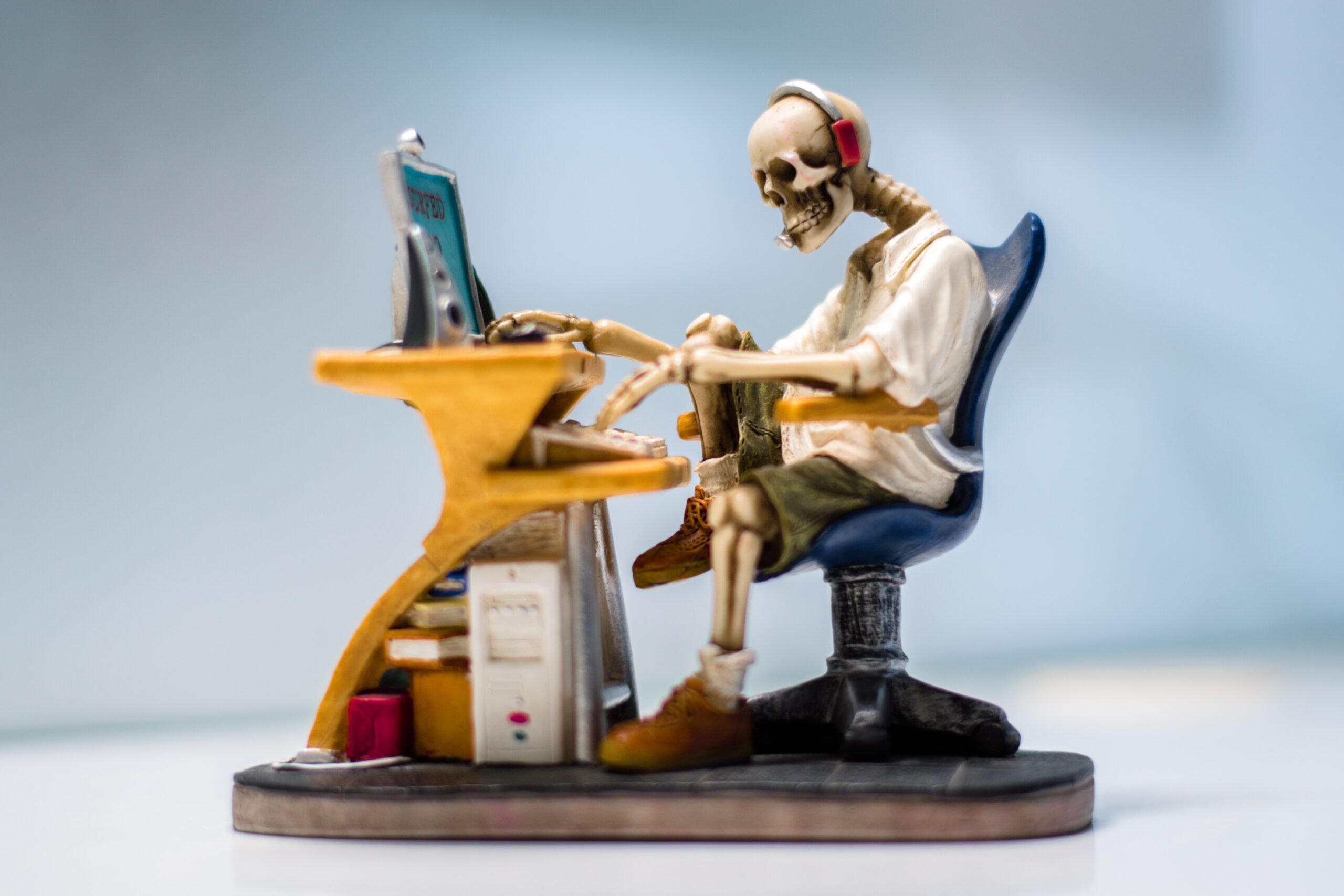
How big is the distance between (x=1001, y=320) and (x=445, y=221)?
1228 millimetres

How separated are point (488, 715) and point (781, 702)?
2.15ft

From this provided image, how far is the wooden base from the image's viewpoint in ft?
8.91

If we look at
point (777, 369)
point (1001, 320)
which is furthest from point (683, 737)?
point (1001, 320)

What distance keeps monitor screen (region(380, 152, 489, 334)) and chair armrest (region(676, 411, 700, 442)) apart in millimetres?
537

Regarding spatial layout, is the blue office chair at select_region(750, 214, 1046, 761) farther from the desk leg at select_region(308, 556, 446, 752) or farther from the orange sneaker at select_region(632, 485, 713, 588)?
the desk leg at select_region(308, 556, 446, 752)

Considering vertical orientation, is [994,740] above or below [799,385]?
below

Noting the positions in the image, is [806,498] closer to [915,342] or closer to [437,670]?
[915,342]

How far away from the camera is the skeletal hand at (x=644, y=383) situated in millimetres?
2967

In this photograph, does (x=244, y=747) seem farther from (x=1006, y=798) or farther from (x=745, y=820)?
(x=1006, y=798)

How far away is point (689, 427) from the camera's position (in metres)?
3.62

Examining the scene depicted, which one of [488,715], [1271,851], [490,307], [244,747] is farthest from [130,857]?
[1271,851]

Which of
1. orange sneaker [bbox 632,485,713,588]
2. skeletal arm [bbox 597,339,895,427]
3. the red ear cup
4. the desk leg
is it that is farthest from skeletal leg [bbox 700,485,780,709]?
the red ear cup

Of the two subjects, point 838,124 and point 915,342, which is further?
point 838,124

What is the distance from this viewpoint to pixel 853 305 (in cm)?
339
